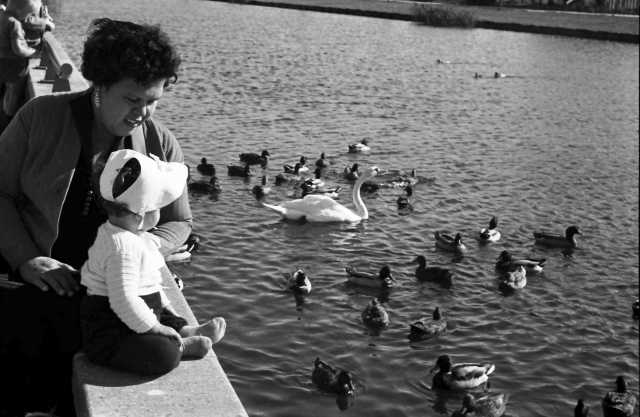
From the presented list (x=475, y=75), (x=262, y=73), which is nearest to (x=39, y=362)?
(x=262, y=73)

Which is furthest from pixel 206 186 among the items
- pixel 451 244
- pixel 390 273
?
pixel 390 273

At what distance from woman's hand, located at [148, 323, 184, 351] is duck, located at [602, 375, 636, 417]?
282 inches

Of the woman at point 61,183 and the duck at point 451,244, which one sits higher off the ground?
the woman at point 61,183

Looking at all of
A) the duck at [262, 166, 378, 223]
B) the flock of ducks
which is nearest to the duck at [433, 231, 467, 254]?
the flock of ducks

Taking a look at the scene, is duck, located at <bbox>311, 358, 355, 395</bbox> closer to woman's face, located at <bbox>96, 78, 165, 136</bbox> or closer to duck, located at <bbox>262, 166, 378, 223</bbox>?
woman's face, located at <bbox>96, 78, 165, 136</bbox>

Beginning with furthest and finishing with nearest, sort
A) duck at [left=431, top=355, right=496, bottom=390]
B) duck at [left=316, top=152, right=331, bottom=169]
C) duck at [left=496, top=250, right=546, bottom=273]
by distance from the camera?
duck at [left=316, top=152, right=331, bottom=169], duck at [left=496, top=250, right=546, bottom=273], duck at [left=431, top=355, right=496, bottom=390]

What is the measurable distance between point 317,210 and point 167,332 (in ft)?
40.8

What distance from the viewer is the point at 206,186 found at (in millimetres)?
17812

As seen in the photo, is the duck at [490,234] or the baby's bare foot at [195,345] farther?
the duck at [490,234]

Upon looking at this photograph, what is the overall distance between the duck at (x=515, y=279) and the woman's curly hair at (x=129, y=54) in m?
10.1

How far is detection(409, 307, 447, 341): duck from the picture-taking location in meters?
11.8

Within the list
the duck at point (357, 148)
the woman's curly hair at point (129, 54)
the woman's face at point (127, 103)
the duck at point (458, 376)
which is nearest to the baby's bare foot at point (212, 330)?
the woman's face at point (127, 103)

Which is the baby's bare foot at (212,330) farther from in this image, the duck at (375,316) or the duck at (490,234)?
the duck at (490,234)

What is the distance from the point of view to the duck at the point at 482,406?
32.7 feet
